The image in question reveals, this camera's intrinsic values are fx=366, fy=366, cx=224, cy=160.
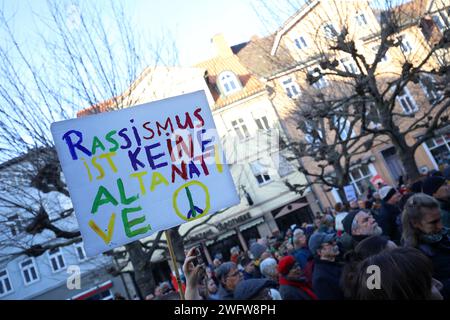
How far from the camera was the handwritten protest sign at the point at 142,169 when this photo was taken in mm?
2613

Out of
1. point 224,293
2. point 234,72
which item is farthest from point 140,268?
point 234,72

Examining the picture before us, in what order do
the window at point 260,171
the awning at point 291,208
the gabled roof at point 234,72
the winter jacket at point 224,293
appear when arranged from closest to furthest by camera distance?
the winter jacket at point 224,293
the awning at point 291,208
the window at point 260,171
the gabled roof at point 234,72

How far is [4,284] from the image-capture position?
72.9 ft

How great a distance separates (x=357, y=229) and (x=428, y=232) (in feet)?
3.28

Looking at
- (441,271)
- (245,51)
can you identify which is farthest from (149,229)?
(245,51)

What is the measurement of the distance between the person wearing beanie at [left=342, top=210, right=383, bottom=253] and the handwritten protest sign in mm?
1771

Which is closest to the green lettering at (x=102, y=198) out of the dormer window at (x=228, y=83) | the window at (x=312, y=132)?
the window at (x=312, y=132)

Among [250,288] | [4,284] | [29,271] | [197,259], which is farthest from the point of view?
[4,284]

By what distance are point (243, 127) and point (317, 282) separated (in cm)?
2118

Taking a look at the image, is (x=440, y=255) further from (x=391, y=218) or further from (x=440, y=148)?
(x=440, y=148)

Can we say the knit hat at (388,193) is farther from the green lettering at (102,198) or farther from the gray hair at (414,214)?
the green lettering at (102,198)

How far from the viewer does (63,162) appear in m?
2.62

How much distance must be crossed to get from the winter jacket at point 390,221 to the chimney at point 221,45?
2308 centimetres
